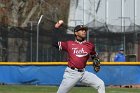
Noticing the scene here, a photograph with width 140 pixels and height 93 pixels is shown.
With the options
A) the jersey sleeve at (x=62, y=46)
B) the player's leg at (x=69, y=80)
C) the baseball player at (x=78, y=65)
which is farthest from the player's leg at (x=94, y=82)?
the jersey sleeve at (x=62, y=46)

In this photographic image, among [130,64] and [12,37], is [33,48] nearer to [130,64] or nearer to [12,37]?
[12,37]

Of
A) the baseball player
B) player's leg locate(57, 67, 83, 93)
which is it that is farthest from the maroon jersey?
player's leg locate(57, 67, 83, 93)

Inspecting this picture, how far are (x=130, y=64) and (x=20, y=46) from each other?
4.69 m

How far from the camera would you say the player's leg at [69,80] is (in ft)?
32.0

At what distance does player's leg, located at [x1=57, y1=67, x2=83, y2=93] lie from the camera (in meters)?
9.75

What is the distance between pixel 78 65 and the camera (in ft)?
32.6

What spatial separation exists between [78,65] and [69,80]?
1.20 ft

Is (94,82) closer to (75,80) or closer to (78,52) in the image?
(75,80)

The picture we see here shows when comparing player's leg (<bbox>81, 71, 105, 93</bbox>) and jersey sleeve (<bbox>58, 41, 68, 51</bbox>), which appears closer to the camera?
player's leg (<bbox>81, 71, 105, 93</bbox>)

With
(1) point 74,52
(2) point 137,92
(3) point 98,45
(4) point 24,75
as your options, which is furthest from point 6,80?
(1) point 74,52

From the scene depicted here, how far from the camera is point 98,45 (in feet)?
71.8

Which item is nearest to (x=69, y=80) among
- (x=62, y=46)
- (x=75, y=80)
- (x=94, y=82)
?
(x=75, y=80)

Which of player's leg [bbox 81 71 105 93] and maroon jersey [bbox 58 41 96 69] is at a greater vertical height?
maroon jersey [bbox 58 41 96 69]

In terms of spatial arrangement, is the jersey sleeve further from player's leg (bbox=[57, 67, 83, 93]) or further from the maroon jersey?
player's leg (bbox=[57, 67, 83, 93])
